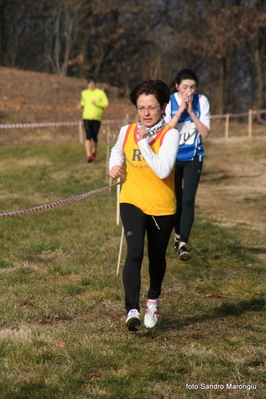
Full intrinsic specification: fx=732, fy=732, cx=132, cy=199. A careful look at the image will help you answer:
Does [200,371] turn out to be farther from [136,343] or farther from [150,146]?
[150,146]

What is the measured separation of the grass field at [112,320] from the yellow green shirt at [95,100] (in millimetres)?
7440

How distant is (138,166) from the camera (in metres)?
5.23

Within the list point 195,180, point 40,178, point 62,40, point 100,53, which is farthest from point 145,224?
point 62,40

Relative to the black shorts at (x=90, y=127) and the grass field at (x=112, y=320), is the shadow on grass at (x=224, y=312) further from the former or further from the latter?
the black shorts at (x=90, y=127)

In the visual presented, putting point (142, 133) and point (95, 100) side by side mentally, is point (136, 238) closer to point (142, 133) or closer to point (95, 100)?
point (142, 133)

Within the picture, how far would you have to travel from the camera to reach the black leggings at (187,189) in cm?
805

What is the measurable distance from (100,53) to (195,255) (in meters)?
42.2

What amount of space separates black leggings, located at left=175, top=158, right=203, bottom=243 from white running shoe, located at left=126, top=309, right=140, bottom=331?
303 centimetres

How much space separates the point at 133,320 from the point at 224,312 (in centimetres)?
124

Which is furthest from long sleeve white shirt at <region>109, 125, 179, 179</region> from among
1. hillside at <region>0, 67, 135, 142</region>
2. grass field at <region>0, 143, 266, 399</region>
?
hillside at <region>0, 67, 135, 142</region>

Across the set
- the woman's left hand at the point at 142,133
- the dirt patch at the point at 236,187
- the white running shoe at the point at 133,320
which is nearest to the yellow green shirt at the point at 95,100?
the dirt patch at the point at 236,187

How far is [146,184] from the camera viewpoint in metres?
5.25

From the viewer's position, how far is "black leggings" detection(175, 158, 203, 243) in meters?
8.05

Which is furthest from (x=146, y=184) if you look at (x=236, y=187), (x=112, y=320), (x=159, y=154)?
(x=236, y=187)
